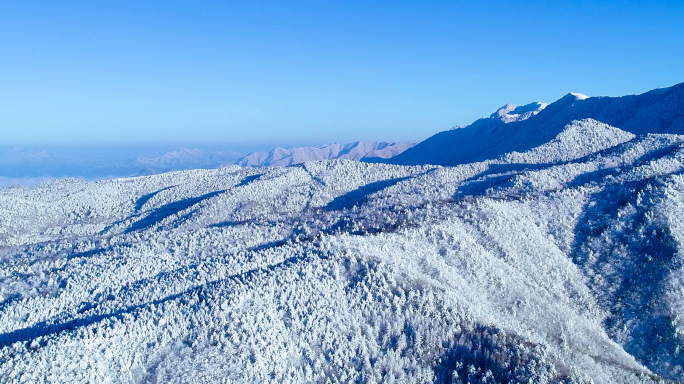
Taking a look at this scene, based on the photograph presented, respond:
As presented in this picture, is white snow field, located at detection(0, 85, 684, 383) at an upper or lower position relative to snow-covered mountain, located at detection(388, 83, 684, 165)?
lower

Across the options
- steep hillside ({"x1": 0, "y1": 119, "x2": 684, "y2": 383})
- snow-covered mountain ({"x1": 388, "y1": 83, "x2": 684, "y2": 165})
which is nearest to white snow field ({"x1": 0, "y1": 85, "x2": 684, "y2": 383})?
steep hillside ({"x1": 0, "y1": 119, "x2": 684, "y2": 383})

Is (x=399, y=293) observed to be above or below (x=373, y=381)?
above

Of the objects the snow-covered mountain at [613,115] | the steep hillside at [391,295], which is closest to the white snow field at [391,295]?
the steep hillside at [391,295]

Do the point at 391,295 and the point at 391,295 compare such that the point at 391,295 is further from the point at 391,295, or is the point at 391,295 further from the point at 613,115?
the point at 613,115

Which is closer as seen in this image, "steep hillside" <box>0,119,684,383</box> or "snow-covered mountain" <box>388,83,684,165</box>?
"steep hillside" <box>0,119,684,383</box>

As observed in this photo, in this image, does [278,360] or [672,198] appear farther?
[672,198]

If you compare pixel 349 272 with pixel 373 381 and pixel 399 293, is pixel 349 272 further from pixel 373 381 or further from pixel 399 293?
pixel 373 381

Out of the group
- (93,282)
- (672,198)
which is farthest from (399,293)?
(672,198)

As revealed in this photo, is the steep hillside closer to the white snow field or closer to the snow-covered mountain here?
the white snow field
